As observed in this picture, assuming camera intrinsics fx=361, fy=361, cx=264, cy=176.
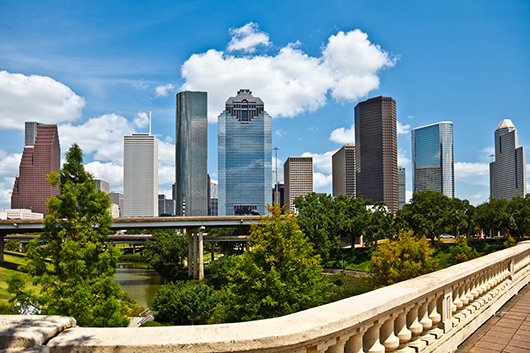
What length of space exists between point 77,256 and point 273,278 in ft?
27.0

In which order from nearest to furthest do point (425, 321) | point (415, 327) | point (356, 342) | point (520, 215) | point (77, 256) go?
1. point (356, 342)
2. point (415, 327)
3. point (425, 321)
4. point (77, 256)
5. point (520, 215)

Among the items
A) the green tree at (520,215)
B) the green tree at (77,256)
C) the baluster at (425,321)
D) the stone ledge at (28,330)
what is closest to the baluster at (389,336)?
the baluster at (425,321)

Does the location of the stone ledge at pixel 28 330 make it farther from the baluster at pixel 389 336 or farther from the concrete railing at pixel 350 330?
the baluster at pixel 389 336

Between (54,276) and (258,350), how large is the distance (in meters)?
15.7

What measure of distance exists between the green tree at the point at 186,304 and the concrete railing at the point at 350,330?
22677mm

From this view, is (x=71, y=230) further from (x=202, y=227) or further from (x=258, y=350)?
(x=202, y=227)

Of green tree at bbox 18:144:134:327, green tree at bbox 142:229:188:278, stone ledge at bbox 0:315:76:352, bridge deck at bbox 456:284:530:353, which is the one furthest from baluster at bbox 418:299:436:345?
green tree at bbox 142:229:188:278

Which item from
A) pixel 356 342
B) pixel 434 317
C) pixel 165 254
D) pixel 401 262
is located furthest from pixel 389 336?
pixel 165 254

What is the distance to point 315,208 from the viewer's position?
55.5m

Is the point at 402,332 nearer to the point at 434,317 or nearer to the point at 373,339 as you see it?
the point at 373,339

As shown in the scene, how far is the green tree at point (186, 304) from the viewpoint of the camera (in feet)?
86.3

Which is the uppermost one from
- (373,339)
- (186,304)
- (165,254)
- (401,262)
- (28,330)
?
(28,330)

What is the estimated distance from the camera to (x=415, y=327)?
436 centimetres

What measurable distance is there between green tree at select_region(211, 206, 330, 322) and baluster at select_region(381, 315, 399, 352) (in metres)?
10.4
